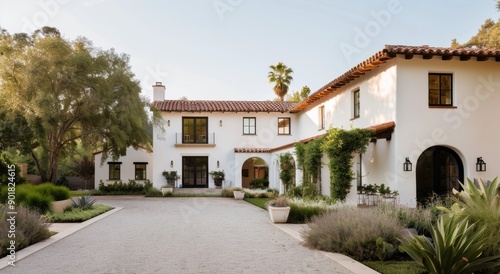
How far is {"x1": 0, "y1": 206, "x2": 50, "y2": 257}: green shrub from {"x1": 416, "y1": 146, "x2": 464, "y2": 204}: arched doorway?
11388 mm

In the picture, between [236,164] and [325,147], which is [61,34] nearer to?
[236,164]

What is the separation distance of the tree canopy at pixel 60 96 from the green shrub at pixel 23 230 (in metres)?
11.1

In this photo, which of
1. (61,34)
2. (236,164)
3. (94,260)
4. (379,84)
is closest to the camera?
(94,260)

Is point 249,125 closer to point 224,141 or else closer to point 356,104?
point 224,141

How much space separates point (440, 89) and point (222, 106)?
16638mm

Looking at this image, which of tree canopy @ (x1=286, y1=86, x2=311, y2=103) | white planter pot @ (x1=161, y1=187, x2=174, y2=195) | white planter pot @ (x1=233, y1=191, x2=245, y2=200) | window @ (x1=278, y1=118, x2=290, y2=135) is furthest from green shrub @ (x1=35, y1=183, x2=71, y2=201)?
tree canopy @ (x1=286, y1=86, x2=311, y2=103)

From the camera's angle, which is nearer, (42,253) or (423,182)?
(42,253)

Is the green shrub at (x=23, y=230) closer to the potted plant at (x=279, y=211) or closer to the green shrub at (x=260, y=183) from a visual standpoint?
the potted plant at (x=279, y=211)

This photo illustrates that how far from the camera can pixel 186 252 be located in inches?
299

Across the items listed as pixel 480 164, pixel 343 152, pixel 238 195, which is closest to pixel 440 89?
pixel 480 164

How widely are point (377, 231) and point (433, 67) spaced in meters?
8.15

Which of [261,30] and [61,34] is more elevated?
[61,34]

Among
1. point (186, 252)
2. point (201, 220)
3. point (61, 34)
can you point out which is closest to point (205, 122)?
point (61, 34)

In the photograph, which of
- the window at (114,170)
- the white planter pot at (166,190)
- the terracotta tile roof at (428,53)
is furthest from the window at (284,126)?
the terracotta tile roof at (428,53)
